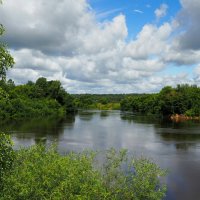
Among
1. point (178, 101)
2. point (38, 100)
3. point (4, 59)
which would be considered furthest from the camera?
point (178, 101)

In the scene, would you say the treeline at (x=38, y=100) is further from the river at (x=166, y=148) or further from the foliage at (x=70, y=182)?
the foliage at (x=70, y=182)

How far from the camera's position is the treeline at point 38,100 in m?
104

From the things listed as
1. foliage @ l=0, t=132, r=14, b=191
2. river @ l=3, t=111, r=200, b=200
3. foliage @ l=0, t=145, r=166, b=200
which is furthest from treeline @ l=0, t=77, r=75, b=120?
foliage @ l=0, t=132, r=14, b=191

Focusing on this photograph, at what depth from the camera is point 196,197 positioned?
2925 centimetres

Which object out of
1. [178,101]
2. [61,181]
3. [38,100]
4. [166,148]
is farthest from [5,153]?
[178,101]

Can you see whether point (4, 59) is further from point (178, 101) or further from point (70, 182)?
point (178, 101)

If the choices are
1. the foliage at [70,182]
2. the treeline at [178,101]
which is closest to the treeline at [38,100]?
the treeline at [178,101]

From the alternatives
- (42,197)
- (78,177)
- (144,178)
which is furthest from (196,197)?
(42,197)

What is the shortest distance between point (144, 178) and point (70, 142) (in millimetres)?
35294

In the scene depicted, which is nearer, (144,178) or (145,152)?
(144,178)

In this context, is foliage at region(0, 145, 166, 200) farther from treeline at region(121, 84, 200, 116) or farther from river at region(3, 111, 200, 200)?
treeline at region(121, 84, 200, 116)

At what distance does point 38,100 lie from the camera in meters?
129

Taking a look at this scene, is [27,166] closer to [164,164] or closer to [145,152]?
[164,164]

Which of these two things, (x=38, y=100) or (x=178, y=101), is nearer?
(x=38, y=100)
